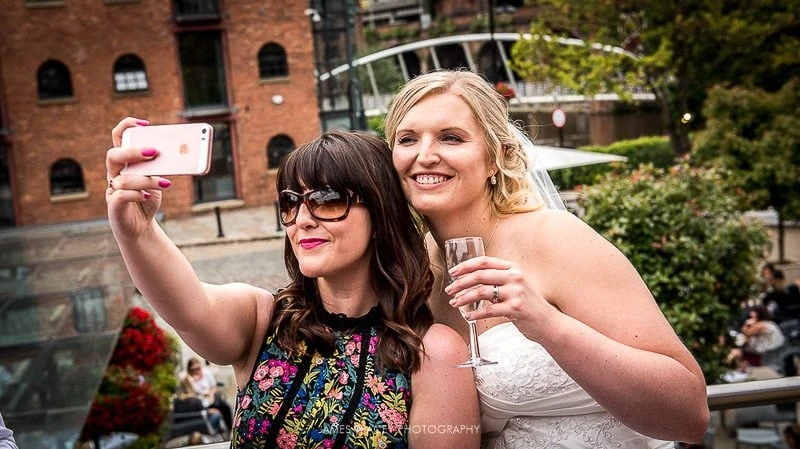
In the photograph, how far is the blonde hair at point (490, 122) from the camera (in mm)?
2176

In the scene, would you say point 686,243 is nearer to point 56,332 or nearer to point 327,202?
point 56,332

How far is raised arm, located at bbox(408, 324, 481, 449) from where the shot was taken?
1947 mm

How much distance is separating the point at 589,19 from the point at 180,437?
21.5m

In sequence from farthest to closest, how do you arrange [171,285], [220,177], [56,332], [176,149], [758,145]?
[220,177]
[758,145]
[56,332]
[171,285]
[176,149]

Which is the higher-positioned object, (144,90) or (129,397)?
(144,90)

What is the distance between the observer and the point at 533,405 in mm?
2156

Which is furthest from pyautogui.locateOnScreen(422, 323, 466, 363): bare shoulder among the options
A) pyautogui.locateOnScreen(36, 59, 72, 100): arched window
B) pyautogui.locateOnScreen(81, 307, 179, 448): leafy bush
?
pyautogui.locateOnScreen(36, 59, 72, 100): arched window

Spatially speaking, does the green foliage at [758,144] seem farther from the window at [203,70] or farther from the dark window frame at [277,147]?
the window at [203,70]

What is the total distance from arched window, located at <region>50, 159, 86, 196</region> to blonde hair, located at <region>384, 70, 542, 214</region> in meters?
25.6

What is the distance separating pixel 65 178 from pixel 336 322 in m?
25.8

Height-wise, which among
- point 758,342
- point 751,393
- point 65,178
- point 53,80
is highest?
point 53,80

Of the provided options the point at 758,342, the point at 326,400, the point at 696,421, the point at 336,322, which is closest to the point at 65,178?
the point at 758,342

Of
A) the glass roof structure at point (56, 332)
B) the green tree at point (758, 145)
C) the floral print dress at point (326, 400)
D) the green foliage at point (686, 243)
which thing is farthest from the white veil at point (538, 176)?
the green tree at point (758, 145)

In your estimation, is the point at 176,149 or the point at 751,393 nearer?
the point at 176,149
